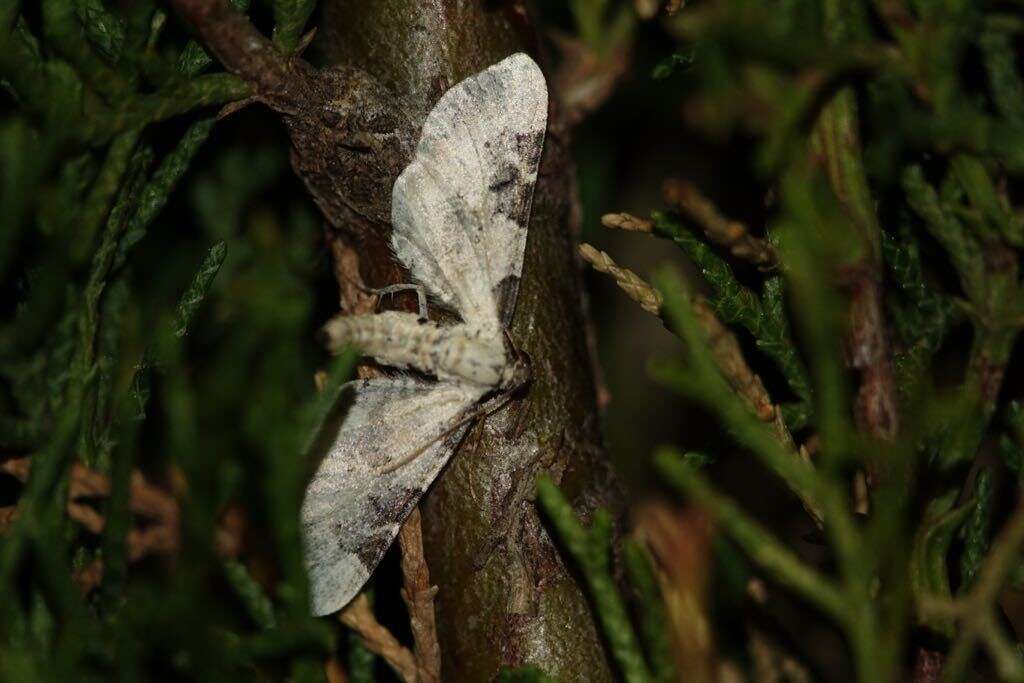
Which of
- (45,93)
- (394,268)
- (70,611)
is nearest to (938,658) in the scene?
(394,268)

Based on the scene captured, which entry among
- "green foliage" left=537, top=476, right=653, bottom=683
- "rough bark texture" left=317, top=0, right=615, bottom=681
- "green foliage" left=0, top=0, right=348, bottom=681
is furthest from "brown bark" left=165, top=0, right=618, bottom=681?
"green foliage" left=537, top=476, right=653, bottom=683

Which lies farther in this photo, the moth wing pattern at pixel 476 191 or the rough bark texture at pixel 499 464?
the moth wing pattern at pixel 476 191

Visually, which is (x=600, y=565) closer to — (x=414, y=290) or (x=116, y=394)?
(x=414, y=290)

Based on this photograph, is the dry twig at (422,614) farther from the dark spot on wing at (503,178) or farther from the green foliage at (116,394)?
the dark spot on wing at (503,178)

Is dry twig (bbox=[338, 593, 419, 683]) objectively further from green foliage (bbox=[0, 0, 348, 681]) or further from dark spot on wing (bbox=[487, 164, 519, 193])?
dark spot on wing (bbox=[487, 164, 519, 193])

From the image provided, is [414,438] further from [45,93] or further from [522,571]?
[45,93]

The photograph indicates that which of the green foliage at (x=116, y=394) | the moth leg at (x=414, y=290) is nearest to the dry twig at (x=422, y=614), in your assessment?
the green foliage at (x=116, y=394)
